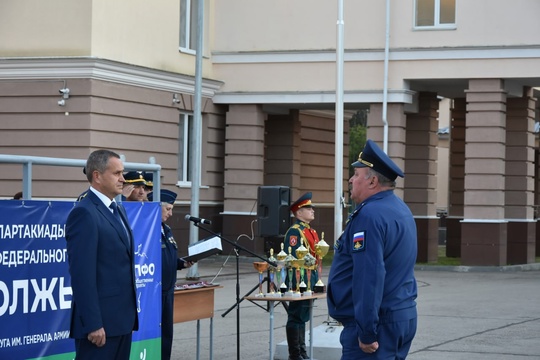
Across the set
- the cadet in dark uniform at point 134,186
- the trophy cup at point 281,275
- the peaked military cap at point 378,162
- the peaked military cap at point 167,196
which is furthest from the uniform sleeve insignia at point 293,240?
the peaked military cap at point 378,162

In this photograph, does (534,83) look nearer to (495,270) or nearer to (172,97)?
(495,270)

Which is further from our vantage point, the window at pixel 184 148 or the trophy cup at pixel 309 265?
the window at pixel 184 148

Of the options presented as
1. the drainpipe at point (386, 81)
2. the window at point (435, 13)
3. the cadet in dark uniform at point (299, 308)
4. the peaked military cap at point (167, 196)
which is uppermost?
the window at point (435, 13)

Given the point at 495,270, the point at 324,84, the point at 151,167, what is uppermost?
the point at 324,84

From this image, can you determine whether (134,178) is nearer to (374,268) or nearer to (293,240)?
(293,240)

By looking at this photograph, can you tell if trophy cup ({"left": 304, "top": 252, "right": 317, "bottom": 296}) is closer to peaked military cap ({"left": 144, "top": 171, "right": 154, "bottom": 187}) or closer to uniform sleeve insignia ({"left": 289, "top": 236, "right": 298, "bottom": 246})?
uniform sleeve insignia ({"left": 289, "top": 236, "right": 298, "bottom": 246})

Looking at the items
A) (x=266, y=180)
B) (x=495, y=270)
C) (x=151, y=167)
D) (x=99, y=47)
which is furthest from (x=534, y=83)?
(x=151, y=167)

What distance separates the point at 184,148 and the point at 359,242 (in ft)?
80.7

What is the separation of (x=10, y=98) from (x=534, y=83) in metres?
13.2

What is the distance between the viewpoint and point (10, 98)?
28422 mm

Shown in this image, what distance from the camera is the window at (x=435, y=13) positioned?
3131cm

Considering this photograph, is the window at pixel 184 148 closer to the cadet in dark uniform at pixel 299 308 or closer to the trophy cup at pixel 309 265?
the cadet in dark uniform at pixel 299 308

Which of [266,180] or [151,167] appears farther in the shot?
[266,180]

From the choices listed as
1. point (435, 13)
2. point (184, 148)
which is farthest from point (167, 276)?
point (435, 13)
